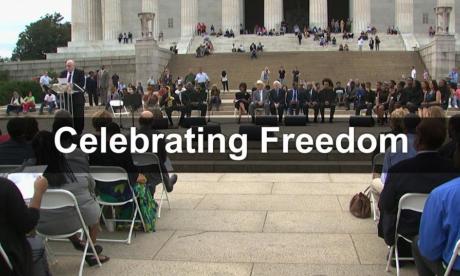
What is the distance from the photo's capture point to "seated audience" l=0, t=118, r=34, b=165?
6.93m

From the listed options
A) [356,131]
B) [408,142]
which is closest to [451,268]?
[408,142]

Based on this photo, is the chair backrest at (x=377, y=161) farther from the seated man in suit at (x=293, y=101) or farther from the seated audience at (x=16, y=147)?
the seated man in suit at (x=293, y=101)

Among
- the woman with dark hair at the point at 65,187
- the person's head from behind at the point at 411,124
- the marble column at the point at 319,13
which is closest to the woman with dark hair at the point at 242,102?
the person's head from behind at the point at 411,124

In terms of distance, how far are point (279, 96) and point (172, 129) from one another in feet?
15.6

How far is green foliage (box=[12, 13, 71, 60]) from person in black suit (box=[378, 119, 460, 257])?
322ft

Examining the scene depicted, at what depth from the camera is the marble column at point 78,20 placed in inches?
2432

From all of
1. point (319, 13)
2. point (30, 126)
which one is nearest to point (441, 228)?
point (30, 126)

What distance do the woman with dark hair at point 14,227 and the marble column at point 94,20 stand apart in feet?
201

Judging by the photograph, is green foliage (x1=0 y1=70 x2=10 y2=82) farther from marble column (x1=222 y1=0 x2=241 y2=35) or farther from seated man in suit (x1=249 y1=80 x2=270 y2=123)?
seated man in suit (x1=249 y1=80 x2=270 y2=123)

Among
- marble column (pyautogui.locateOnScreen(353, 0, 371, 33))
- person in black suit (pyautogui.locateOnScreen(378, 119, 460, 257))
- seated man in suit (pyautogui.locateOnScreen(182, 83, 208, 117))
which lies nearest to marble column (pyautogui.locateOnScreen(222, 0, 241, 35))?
marble column (pyautogui.locateOnScreen(353, 0, 371, 33))

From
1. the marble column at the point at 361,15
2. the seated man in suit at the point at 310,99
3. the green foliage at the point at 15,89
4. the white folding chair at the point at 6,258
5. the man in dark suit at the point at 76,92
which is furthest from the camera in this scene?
the marble column at the point at 361,15

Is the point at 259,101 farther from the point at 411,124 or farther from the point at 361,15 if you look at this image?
the point at 361,15

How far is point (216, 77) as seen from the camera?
40.2 meters

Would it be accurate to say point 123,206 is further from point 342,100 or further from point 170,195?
point 342,100
